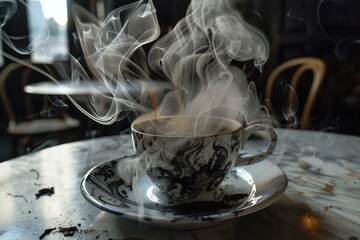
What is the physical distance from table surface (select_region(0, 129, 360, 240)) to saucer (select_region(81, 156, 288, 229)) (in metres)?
0.02

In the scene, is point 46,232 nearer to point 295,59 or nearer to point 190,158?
point 190,158

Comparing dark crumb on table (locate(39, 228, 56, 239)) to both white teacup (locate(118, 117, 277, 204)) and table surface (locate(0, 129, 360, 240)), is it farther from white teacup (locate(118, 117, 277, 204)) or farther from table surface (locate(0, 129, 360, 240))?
white teacup (locate(118, 117, 277, 204))

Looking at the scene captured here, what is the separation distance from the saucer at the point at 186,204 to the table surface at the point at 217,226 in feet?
0.08

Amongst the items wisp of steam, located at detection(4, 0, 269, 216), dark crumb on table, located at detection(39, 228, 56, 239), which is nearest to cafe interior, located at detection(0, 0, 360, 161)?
wisp of steam, located at detection(4, 0, 269, 216)

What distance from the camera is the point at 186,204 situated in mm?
501

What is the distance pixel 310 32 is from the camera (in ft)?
7.20

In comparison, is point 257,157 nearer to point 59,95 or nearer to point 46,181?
point 46,181

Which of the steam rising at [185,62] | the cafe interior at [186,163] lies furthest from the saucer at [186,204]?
the steam rising at [185,62]

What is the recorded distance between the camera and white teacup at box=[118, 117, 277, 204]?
477 mm

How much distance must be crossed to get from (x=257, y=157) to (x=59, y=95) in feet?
4.53

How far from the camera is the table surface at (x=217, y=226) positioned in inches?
17.5

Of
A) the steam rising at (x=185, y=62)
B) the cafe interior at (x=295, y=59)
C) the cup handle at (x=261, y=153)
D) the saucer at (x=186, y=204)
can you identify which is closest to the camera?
the saucer at (x=186, y=204)

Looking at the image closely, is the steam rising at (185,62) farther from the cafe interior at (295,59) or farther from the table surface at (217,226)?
the cafe interior at (295,59)

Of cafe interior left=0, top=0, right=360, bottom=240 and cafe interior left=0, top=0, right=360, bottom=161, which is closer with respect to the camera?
cafe interior left=0, top=0, right=360, bottom=240
